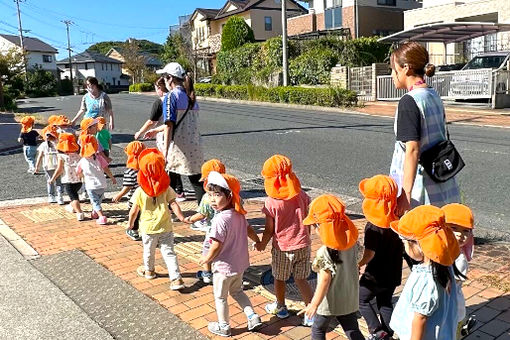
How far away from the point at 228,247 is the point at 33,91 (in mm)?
55238

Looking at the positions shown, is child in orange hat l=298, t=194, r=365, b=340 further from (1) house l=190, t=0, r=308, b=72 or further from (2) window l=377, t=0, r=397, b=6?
(1) house l=190, t=0, r=308, b=72

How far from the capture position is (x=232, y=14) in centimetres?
5106

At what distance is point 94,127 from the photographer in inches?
290

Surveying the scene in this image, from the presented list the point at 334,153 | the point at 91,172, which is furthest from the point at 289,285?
the point at 334,153

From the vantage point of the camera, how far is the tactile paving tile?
3375 millimetres

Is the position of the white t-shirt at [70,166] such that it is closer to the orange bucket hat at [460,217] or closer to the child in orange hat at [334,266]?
the child in orange hat at [334,266]

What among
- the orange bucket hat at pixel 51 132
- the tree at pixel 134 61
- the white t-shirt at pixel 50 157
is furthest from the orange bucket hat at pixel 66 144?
the tree at pixel 134 61

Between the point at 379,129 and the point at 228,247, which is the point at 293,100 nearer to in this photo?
the point at 379,129

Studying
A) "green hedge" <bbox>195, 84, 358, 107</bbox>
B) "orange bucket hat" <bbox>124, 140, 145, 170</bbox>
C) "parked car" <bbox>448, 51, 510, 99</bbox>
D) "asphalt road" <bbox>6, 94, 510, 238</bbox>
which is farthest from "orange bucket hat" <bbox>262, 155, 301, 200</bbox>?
"green hedge" <bbox>195, 84, 358, 107</bbox>

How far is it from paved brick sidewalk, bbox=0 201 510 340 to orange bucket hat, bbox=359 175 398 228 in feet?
2.91

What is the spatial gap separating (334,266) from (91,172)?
4.04 meters

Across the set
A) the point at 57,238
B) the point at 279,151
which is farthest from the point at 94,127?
the point at 279,151

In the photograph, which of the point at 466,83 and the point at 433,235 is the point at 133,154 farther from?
the point at 466,83

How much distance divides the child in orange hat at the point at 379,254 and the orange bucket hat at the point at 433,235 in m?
0.60
